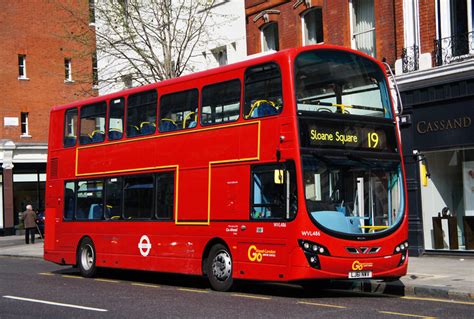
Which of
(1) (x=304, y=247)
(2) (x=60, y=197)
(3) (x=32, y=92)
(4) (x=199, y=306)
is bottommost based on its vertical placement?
(4) (x=199, y=306)

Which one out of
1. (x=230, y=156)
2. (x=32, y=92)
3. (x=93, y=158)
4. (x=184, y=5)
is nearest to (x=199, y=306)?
(x=230, y=156)

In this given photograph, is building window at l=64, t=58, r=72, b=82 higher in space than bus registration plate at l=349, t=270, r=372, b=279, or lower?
higher

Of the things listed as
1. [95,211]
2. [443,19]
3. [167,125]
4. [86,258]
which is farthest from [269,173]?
[443,19]

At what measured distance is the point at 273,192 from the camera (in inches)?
512

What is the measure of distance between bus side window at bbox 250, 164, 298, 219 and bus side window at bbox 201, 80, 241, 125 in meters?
1.30

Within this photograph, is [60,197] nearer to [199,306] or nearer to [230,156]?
[230,156]

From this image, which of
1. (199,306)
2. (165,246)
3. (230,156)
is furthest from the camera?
(165,246)

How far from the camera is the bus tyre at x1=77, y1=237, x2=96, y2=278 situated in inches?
711

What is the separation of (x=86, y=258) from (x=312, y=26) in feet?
34.2

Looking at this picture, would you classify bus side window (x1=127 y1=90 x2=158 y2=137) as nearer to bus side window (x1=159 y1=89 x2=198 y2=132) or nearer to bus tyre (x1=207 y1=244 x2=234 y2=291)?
bus side window (x1=159 y1=89 x2=198 y2=132)

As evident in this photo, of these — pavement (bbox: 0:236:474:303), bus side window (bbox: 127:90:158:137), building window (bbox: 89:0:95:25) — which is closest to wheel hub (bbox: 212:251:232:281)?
pavement (bbox: 0:236:474:303)

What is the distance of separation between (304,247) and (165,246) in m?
4.11

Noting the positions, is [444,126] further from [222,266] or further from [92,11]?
[92,11]

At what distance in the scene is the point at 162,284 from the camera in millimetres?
16250
